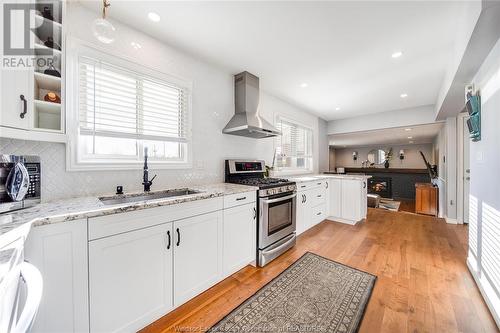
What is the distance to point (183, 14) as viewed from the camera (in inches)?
67.6

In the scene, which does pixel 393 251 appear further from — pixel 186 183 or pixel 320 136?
pixel 320 136

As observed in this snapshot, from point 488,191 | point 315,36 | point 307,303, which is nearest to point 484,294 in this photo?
point 488,191

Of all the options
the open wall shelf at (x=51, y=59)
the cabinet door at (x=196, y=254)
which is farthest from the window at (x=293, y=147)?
the open wall shelf at (x=51, y=59)

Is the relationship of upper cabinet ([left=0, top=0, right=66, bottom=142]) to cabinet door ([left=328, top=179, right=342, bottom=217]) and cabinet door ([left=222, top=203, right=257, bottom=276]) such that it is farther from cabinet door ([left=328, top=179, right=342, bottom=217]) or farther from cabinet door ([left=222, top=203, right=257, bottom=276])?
cabinet door ([left=328, top=179, right=342, bottom=217])

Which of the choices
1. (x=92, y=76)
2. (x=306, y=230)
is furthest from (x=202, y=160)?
(x=306, y=230)

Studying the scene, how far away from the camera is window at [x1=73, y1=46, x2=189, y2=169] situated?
1671 mm

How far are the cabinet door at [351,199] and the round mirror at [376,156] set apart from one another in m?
7.26

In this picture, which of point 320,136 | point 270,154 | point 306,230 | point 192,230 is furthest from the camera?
point 320,136

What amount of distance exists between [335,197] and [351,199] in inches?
12.0

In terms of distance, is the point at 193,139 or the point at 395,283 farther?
the point at 193,139

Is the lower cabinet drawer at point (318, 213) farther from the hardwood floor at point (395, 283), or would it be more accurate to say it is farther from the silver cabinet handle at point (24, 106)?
the silver cabinet handle at point (24, 106)

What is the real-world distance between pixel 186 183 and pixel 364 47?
8.41 feet

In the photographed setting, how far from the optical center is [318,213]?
3648 mm

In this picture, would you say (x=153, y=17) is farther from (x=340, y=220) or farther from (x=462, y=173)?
(x=462, y=173)
